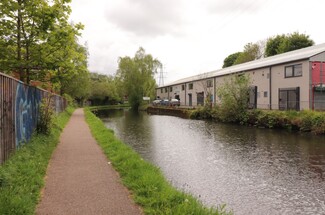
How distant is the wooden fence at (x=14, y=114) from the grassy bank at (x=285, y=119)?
17.3 m

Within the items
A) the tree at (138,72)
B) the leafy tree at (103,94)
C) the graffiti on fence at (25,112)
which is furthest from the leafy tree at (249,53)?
the graffiti on fence at (25,112)

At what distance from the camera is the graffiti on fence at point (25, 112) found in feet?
30.8

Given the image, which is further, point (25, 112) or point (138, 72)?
point (138, 72)

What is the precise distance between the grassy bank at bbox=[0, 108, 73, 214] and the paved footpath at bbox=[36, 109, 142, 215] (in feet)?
0.57

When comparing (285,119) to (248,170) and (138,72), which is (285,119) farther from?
(138,72)

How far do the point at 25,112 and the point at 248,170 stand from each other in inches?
313

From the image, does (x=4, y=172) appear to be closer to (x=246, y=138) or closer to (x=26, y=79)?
(x=26, y=79)

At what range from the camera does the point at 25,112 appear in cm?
1073

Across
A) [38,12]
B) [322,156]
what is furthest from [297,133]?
[38,12]

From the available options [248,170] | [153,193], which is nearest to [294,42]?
[248,170]

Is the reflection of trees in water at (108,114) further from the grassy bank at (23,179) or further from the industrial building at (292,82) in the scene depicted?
the grassy bank at (23,179)

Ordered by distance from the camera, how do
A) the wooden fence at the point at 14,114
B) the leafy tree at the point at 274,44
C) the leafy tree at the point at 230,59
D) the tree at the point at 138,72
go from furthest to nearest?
1. the leafy tree at the point at 230,59
2. the tree at the point at 138,72
3. the leafy tree at the point at 274,44
4. the wooden fence at the point at 14,114

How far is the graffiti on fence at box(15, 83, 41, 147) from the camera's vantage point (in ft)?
30.8

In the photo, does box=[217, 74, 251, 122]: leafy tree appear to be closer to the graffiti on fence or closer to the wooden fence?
the graffiti on fence
